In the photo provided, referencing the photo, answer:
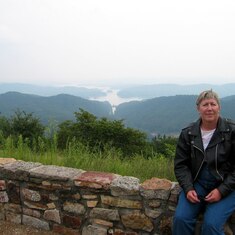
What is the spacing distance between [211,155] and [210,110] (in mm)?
391

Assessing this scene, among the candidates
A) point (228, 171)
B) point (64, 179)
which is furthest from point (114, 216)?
point (228, 171)

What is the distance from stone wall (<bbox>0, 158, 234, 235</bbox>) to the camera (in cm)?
289

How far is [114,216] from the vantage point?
3.01 meters

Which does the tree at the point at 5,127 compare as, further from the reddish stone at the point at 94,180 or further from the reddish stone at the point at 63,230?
→ the reddish stone at the point at 94,180

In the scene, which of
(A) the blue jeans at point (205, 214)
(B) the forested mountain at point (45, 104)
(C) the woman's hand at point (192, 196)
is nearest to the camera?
(A) the blue jeans at point (205, 214)

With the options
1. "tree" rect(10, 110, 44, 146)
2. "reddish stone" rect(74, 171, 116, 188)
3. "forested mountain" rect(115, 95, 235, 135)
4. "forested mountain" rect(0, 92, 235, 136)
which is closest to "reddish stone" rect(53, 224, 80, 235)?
"reddish stone" rect(74, 171, 116, 188)

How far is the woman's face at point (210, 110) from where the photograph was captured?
2617 millimetres

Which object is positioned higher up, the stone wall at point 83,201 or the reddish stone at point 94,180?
the reddish stone at point 94,180

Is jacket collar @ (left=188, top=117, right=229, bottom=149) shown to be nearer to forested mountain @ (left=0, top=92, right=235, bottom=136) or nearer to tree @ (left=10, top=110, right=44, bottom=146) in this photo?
tree @ (left=10, top=110, right=44, bottom=146)

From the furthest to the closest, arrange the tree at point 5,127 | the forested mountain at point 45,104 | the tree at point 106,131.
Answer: the forested mountain at point 45,104, the tree at point 106,131, the tree at point 5,127

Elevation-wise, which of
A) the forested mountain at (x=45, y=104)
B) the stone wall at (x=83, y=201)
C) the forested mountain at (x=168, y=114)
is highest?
the stone wall at (x=83, y=201)

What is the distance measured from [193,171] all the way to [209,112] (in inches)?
21.6

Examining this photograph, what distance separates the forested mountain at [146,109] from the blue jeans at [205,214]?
122390 mm

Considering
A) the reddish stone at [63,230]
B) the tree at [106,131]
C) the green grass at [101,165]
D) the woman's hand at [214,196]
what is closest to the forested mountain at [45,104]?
the tree at [106,131]
